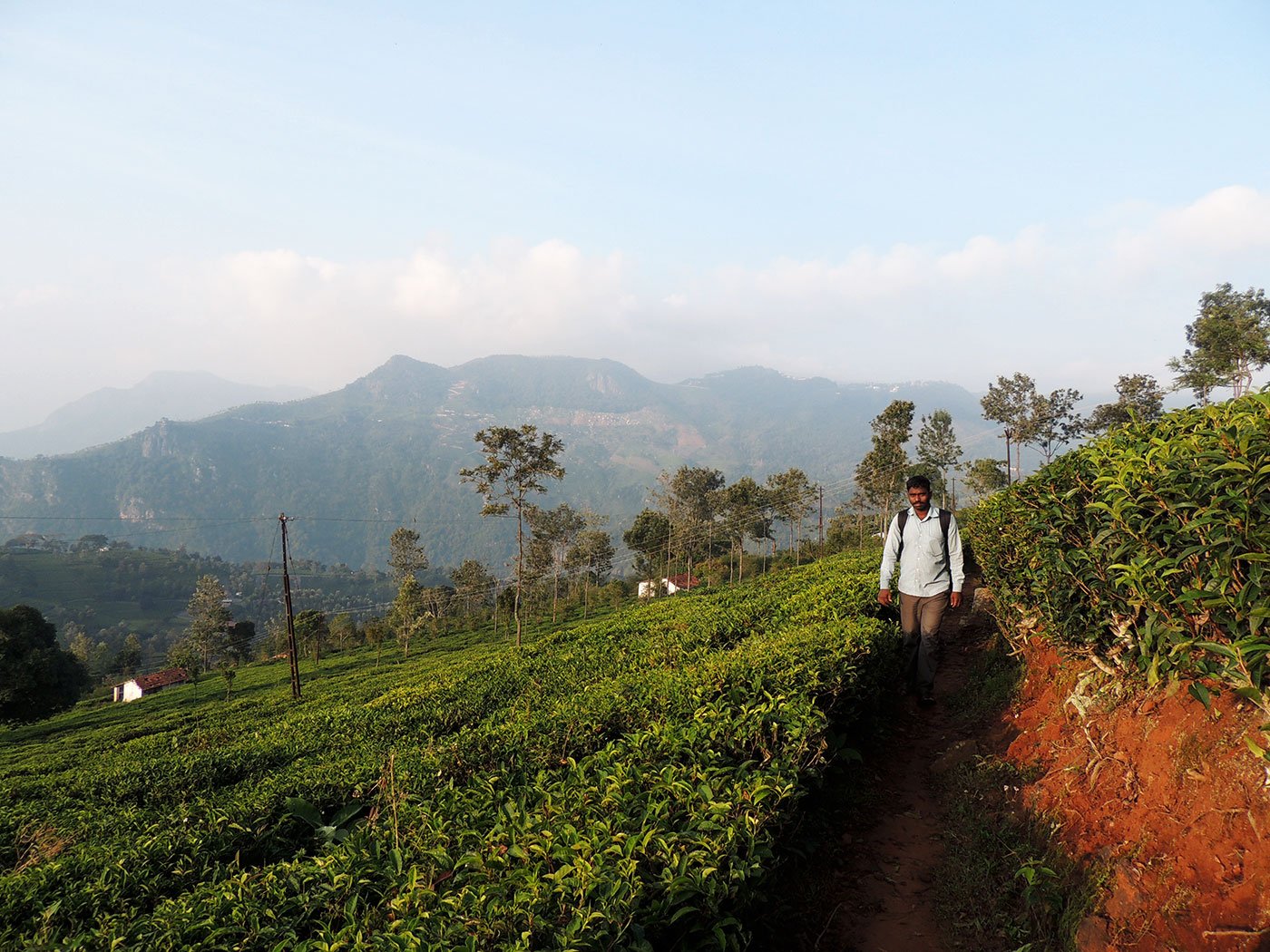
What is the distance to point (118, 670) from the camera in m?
66.4

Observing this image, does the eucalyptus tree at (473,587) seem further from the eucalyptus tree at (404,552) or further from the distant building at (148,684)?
the distant building at (148,684)

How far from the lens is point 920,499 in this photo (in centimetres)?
629

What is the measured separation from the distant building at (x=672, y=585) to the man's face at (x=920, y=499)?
145 ft

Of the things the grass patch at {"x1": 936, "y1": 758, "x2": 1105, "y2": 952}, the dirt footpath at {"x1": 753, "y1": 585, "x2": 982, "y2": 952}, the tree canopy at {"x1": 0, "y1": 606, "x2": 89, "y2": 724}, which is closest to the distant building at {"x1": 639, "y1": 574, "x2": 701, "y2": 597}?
the tree canopy at {"x1": 0, "y1": 606, "x2": 89, "y2": 724}

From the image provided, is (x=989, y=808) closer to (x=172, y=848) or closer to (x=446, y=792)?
(x=446, y=792)

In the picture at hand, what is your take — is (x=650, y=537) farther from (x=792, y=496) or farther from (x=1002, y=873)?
(x=1002, y=873)

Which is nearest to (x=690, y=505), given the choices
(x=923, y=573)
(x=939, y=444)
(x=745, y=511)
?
(x=745, y=511)

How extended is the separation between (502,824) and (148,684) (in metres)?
68.7

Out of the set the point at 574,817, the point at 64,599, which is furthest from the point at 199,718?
the point at 64,599

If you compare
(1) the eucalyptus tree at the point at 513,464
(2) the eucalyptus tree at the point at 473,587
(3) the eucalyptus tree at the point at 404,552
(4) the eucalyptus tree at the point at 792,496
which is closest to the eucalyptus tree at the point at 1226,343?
(4) the eucalyptus tree at the point at 792,496

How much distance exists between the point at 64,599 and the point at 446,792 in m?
154

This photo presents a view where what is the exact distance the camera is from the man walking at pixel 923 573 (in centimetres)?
612

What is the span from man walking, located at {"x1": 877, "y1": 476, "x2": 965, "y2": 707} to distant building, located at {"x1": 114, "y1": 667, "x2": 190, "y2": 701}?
64.4 metres

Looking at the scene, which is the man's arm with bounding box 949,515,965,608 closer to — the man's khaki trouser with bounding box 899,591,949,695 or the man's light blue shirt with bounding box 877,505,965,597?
the man's light blue shirt with bounding box 877,505,965,597
